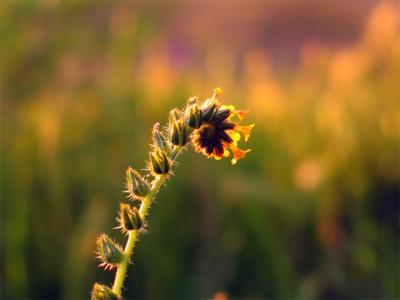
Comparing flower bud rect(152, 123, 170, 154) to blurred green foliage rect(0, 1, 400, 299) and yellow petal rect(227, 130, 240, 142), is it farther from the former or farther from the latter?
blurred green foliage rect(0, 1, 400, 299)

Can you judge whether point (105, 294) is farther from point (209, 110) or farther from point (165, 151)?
point (209, 110)

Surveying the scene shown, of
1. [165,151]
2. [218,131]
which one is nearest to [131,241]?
[165,151]

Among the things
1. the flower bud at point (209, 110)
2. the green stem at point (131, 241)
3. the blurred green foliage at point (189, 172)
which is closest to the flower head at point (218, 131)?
the flower bud at point (209, 110)

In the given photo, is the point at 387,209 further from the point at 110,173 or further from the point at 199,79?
the point at 199,79

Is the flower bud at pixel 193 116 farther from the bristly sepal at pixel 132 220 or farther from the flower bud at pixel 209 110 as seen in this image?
the bristly sepal at pixel 132 220

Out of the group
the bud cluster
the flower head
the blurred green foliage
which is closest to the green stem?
the bud cluster

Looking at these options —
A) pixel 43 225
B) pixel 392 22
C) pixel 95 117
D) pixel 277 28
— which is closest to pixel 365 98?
pixel 392 22

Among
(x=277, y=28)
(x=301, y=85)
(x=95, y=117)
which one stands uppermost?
(x=277, y=28)
